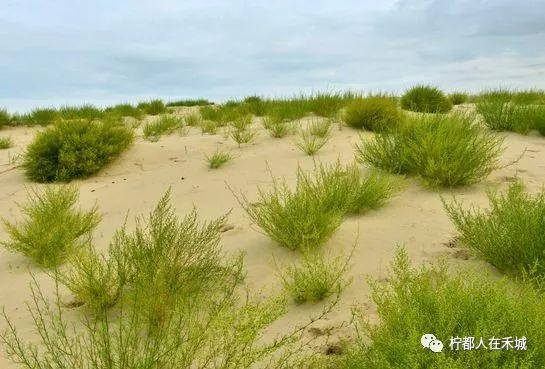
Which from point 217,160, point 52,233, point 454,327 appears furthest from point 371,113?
point 454,327

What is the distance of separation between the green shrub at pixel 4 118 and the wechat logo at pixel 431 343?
11.9 meters

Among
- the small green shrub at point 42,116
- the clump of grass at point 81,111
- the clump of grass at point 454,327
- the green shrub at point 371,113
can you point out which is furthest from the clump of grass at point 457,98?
the clump of grass at point 454,327

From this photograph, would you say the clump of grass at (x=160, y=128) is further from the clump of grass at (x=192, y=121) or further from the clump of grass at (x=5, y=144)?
the clump of grass at (x=5, y=144)

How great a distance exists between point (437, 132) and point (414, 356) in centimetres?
383

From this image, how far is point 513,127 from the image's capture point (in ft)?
25.0

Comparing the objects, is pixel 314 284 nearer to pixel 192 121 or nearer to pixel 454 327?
pixel 454 327

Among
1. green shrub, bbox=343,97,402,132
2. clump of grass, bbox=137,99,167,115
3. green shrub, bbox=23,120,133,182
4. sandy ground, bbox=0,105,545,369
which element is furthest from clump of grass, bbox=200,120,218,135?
clump of grass, bbox=137,99,167,115

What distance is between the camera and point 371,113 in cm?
788

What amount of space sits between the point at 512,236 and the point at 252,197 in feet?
9.53

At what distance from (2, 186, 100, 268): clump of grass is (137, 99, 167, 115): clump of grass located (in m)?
8.68

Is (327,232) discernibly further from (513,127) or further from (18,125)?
(18,125)

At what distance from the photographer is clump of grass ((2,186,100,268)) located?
4.44 meters

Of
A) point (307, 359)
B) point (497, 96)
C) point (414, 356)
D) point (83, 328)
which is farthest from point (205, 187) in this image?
point (497, 96)

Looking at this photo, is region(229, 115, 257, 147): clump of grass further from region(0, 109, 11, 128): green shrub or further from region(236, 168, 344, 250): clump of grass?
region(0, 109, 11, 128): green shrub
